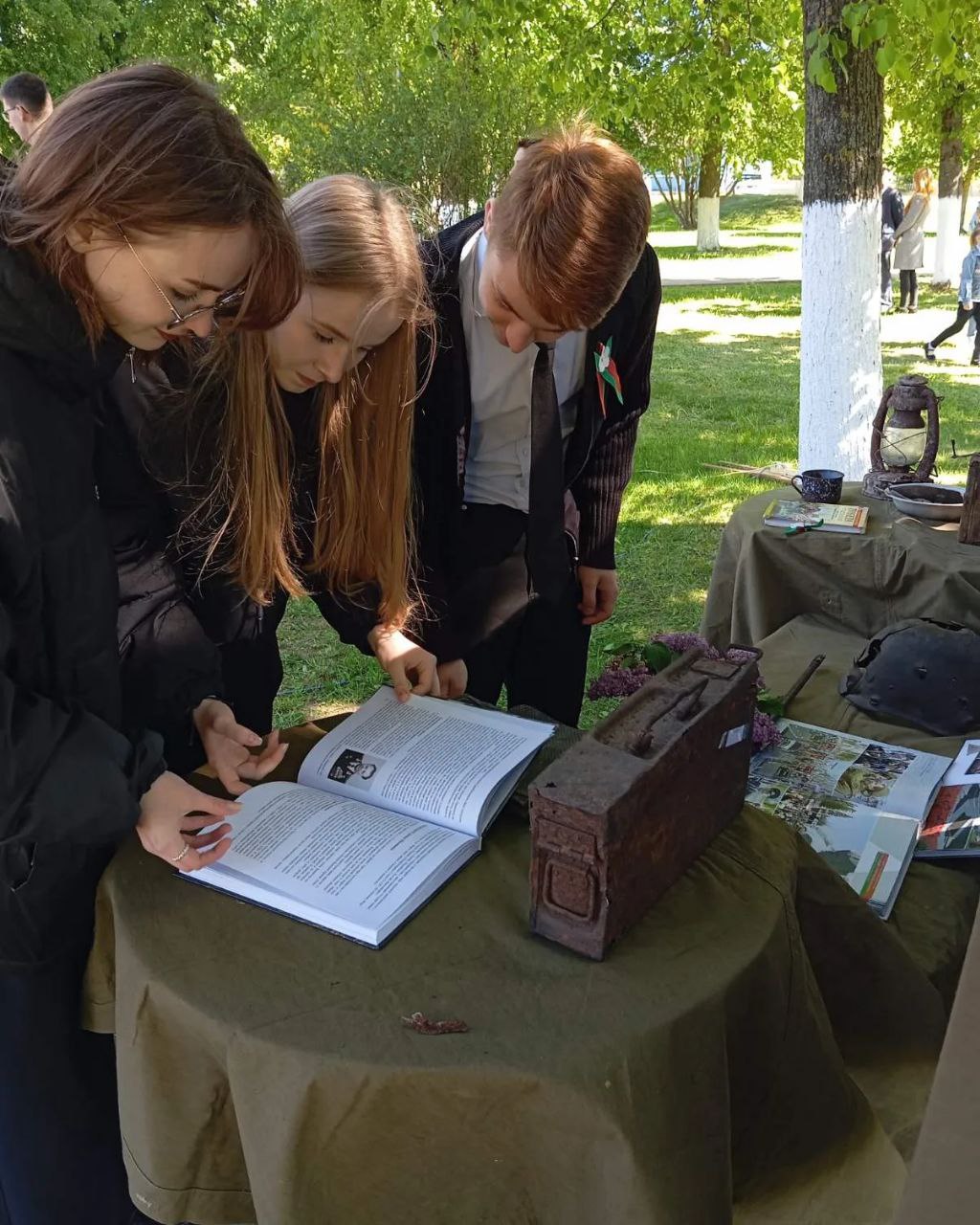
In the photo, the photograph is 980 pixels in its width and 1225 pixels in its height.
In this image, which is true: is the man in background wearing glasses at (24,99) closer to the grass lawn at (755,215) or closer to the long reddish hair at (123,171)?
the long reddish hair at (123,171)

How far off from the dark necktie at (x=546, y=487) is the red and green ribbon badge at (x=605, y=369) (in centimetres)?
10

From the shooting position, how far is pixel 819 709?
2.27m

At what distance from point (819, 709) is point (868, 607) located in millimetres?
577

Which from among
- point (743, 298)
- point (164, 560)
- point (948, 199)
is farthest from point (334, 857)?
point (948, 199)

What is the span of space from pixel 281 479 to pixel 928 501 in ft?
6.52

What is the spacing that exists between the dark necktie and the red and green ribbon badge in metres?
0.10

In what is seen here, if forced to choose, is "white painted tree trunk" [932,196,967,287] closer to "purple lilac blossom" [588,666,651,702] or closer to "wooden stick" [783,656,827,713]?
"wooden stick" [783,656,827,713]

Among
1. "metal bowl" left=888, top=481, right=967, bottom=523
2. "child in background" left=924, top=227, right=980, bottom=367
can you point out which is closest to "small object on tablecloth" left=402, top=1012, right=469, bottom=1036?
"metal bowl" left=888, top=481, right=967, bottom=523

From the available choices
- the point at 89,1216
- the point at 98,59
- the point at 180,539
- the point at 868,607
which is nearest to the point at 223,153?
the point at 180,539

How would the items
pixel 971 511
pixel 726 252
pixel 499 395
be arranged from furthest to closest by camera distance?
pixel 726 252
pixel 971 511
pixel 499 395

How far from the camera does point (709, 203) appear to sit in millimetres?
20141

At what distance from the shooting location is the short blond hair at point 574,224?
4.97 ft

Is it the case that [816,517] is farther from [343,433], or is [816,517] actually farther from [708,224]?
[708,224]

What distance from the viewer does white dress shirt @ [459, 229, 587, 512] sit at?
186cm
